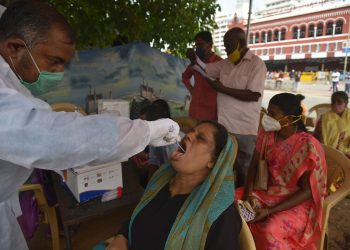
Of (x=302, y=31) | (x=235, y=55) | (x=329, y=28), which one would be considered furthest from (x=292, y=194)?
(x=302, y=31)

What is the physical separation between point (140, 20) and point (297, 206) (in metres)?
3.50

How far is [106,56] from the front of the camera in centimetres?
436

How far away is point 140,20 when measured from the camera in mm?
4234

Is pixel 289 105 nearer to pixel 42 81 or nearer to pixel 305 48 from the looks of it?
pixel 42 81

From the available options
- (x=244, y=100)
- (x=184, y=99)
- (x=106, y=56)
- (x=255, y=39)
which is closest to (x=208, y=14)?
(x=184, y=99)

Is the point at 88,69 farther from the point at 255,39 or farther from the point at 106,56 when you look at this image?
the point at 255,39

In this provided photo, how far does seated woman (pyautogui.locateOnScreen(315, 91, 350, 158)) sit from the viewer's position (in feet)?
11.9

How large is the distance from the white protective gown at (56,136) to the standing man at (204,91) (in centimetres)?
246

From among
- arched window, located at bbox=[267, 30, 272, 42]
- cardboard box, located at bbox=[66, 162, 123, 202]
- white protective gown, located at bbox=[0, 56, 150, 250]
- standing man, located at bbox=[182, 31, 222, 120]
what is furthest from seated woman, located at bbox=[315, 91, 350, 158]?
arched window, located at bbox=[267, 30, 272, 42]

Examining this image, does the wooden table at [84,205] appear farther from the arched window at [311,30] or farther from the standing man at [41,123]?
the arched window at [311,30]

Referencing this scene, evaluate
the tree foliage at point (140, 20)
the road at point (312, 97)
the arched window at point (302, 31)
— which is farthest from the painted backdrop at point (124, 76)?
the arched window at point (302, 31)

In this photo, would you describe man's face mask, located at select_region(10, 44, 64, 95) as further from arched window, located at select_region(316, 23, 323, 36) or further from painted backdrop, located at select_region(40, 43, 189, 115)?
arched window, located at select_region(316, 23, 323, 36)

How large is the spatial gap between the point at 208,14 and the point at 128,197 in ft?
13.3

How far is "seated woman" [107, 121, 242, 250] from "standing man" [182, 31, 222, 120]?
1.66 m
